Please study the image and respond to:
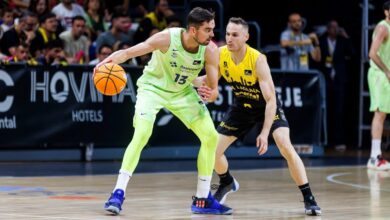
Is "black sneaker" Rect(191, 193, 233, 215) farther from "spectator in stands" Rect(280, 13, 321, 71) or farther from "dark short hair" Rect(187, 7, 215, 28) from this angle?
"spectator in stands" Rect(280, 13, 321, 71)

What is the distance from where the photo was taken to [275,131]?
1059 cm

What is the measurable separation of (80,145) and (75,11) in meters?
3.33

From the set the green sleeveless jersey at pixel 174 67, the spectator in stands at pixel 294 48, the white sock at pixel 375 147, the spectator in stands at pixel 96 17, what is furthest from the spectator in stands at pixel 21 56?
the green sleeveless jersey at pixel 174 67

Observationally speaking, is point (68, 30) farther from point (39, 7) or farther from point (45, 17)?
point (39, 7)

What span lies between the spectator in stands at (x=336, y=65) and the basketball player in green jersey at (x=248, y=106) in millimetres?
10966

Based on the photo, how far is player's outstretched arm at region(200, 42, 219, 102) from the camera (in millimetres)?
10453

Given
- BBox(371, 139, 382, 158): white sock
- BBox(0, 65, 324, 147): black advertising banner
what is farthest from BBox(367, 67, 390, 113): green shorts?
BBox(0, 65, 324, 147): black advertising banner

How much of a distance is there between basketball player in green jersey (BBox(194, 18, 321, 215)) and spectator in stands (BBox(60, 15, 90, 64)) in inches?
306

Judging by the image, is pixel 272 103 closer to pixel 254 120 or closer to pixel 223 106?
pixel 254 120

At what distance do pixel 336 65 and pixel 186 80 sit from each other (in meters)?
11.8

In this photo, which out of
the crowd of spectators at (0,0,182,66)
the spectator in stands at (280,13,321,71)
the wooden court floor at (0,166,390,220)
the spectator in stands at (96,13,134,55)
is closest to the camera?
the wooden court floor at (0,166,390,220)

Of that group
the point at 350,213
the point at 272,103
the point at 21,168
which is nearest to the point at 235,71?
the point at 272,103

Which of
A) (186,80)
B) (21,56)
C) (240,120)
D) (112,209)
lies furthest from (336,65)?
(112,209)

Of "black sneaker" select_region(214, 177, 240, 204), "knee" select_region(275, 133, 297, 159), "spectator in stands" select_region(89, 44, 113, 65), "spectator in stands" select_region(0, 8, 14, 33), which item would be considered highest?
"spectator in stands" select_region(0, 8, 14, 33)
